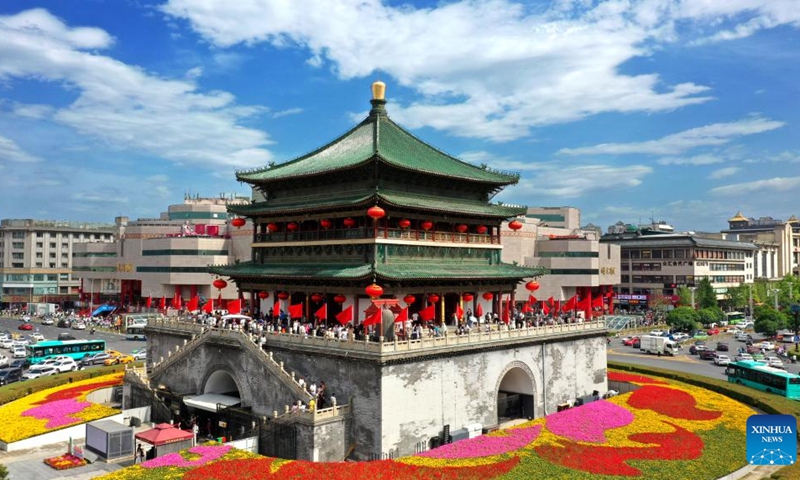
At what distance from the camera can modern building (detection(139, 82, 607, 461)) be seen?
36.7 meters

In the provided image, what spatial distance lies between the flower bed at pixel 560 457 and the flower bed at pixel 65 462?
6520 mm

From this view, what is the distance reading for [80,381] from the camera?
57.7 m

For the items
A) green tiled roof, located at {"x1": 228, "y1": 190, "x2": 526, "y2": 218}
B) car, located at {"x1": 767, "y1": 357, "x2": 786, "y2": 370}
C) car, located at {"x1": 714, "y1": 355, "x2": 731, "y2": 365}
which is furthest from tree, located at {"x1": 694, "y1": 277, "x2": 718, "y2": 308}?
green tiled roof, located at {"x1": 228, "y1": 190, "x2": 526, "y2": 218}

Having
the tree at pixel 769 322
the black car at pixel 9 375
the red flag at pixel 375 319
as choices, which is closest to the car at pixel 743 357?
the tree at pixel 769 322

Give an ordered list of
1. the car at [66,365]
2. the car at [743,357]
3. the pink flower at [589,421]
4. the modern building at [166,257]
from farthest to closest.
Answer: the modern building at [166,257] < the car at [743,357] < the car at [66,365] < the pink flower at [589,421]

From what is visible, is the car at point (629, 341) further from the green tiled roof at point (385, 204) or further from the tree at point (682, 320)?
the green tiled roof at point (385, 204)

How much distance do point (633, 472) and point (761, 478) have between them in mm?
6897

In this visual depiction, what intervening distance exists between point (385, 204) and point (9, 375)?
44.9 m

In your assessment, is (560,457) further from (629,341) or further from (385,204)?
(629,341)

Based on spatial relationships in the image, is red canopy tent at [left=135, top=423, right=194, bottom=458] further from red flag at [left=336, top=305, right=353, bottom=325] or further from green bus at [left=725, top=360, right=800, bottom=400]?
green bus at [left=725, top=360, right=800, bottom=400]

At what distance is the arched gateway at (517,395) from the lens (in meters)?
45.2

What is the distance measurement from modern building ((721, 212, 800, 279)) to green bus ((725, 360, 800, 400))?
314 ft

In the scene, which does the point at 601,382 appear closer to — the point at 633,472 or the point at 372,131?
the point at 633,472

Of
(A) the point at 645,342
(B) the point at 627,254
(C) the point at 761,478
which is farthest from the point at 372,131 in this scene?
(B) the point at 627,254
